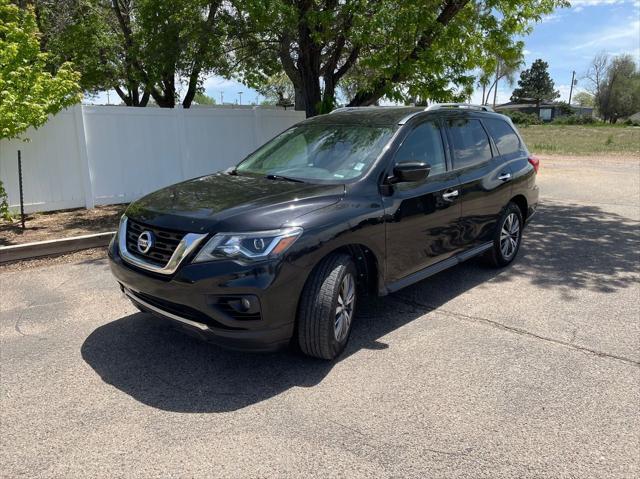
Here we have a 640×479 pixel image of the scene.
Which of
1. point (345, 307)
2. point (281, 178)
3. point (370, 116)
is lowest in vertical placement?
point (345, 307)

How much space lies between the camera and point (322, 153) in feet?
14.8

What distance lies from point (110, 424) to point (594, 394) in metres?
3.01

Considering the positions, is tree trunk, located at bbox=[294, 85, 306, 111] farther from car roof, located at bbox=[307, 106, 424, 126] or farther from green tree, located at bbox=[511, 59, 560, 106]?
green tree, located at bbox=[511, 59, 560, 106]

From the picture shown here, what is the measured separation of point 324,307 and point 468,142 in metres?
2.73

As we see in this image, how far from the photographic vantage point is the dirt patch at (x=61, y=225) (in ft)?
24.0

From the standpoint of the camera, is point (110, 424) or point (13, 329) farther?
point (13, 329)

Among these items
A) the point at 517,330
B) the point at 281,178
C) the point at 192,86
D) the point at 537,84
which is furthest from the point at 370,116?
the point at 537,84

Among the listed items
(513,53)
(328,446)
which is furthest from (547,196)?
(328,446)

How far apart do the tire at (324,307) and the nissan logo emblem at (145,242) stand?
42.8 inches

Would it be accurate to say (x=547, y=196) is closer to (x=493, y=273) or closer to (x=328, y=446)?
(x=493, y=273)

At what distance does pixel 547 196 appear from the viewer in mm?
12094

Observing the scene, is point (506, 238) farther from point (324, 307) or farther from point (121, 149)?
point (121, 149)

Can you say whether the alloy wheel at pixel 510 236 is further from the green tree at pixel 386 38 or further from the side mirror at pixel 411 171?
the green tree at pixel 386 38

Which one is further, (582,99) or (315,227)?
(582,99)
